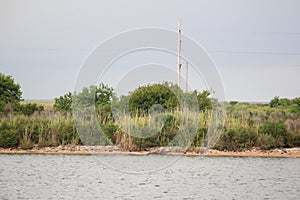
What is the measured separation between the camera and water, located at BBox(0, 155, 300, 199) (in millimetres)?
11945

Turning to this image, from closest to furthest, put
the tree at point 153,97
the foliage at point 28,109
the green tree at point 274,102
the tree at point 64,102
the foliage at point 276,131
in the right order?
the foliage at point 276,131 < the tree at point 153,97 < the foliage at point 28,109 < the tree at point 64,102 < the green tree at point 274,102

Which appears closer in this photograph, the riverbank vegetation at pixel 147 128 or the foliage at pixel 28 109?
the riverbank vegetation at pixel 147 128

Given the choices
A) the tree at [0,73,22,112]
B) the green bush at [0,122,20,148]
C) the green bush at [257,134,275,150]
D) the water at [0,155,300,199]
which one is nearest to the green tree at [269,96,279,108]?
the tree at [0,73,22,112]

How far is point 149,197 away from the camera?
11570mm

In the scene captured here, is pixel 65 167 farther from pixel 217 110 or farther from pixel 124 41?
pixel 217 110

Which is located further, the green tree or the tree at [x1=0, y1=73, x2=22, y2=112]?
the green tree

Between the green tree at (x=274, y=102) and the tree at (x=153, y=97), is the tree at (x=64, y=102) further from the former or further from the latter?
the green tree at (x=274, y=102)

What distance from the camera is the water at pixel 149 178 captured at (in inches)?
470

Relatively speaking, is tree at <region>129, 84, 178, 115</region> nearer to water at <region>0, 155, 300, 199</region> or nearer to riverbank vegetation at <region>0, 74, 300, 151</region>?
riverbank vegetation at <region>0, 74, 300, 151</region>

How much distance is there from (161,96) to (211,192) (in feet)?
30.1

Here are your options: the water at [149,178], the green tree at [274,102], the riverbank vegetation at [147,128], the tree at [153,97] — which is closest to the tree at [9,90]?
the riverbank vegetation at [147,128]

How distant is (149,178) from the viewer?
14141mm

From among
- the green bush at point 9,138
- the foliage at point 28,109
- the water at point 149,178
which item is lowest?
the water at point 149,178

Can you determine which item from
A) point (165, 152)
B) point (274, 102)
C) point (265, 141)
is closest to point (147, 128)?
point (165, 152)
